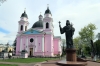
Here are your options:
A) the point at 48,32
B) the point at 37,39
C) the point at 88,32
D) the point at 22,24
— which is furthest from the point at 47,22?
the point at 88,32

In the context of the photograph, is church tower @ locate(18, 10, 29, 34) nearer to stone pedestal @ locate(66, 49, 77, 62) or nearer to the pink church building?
the pink church building

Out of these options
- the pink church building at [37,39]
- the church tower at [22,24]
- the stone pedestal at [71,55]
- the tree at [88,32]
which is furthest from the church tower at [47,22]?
the stone pedestal at [71,55]

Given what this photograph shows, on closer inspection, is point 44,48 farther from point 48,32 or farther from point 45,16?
point 45,16

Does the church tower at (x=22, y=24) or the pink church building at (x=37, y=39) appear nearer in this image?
the pink church building at (x=37, y=39)

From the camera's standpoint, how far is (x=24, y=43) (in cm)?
5475

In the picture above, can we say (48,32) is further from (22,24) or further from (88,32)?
(88,32)

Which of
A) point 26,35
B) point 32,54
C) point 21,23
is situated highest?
point 21,23

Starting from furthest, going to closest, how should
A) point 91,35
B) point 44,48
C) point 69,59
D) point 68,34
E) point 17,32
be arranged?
point 17,32
point 44,48
point 91,35
point 68,34
point 69,59

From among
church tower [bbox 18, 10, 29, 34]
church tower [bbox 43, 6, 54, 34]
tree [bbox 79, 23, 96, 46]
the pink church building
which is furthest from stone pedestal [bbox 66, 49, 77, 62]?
church tower [bbox 18, 10, 29, 34]

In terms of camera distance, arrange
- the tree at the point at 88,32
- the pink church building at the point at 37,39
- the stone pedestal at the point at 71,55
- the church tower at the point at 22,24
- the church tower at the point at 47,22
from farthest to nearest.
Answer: the church tower at the point at 22,24
the church tower at the point at 47,22
the pink church building at the point at 37,39
the tree at the point at 88,32
the stone pedestal at the point at 71,55

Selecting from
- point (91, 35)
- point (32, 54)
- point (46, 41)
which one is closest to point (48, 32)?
point (46, 41)

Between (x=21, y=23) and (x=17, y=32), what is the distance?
4.48 meters

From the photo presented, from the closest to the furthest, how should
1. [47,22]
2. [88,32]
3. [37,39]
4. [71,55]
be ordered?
[71,55] < [88,32] < [37,39] < [47,22]

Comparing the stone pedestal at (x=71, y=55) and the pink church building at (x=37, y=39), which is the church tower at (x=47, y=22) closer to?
the pink church building at (x=37, y=39)
